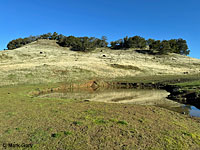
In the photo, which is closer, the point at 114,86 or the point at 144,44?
the point at 114,86

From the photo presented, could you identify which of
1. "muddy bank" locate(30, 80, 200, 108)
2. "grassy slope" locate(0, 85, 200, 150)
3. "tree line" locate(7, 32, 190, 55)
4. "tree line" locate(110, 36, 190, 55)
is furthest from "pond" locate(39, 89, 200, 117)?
"tree line" locate(110, 36, 190, 55)

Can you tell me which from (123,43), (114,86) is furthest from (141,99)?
(123,43)

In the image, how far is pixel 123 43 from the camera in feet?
393

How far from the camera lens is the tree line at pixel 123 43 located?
96787 millimetres

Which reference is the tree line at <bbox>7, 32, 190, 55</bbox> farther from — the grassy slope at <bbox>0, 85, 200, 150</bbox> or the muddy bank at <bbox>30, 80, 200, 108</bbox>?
the grassy slope at <bbox>0, 85, 200, 150</bbox>

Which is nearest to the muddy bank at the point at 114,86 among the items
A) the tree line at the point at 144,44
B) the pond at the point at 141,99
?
the pond at the point at 141,99

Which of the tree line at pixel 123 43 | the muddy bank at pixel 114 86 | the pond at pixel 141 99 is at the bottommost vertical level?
the pond at pixel 141 99

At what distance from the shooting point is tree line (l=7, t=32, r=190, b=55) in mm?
96787

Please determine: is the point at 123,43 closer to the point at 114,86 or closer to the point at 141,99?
the point at 114,86

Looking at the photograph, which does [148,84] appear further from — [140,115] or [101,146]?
[101,146]

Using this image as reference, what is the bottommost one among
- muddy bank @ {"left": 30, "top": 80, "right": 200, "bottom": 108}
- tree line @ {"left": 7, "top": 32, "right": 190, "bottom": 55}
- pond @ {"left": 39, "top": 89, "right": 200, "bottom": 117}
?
pond @ {"left": 39, "top": 89, "right": 200, "bottom": 117}

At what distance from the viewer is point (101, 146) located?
7.54 m

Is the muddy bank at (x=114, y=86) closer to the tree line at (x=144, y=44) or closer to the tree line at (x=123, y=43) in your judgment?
the tree line at (x=123, y=43)

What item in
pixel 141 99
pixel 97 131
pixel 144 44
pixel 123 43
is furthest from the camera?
pixel 123 43
